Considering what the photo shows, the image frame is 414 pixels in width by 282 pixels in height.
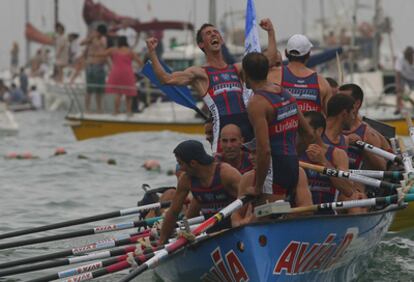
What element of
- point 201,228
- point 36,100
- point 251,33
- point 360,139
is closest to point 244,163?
point 201,228

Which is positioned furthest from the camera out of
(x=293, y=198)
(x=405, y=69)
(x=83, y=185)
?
(x=405, y=69)

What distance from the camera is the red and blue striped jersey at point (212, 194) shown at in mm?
10617

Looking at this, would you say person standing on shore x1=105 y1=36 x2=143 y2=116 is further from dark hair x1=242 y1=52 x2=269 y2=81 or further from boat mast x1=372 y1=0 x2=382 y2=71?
A: dark hair x1=242 y1=52 x2=269 y2=81

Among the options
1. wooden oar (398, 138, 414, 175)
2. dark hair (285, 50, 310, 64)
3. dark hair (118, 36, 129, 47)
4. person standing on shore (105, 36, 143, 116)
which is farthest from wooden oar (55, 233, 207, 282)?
dark hair (118, 36, 129, 47)

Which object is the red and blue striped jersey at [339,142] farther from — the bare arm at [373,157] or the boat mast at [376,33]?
the boat mast at [376,33]

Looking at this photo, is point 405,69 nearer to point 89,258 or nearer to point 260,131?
point 89,258

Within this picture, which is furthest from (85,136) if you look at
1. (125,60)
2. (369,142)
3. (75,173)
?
(369,142)

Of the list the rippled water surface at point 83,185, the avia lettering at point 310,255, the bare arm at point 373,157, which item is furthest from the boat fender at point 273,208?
the bare arm at point 373,157

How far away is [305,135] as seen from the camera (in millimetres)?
11086

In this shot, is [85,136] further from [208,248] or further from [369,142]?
[208,248]

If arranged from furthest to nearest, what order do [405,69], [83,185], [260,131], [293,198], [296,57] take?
[405,69], [83,185], [296,57], [293,198], [260,131]

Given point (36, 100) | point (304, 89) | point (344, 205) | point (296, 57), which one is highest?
point (296, 57)

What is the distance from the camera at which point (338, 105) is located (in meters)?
11.9

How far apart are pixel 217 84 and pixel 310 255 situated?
2844mm
